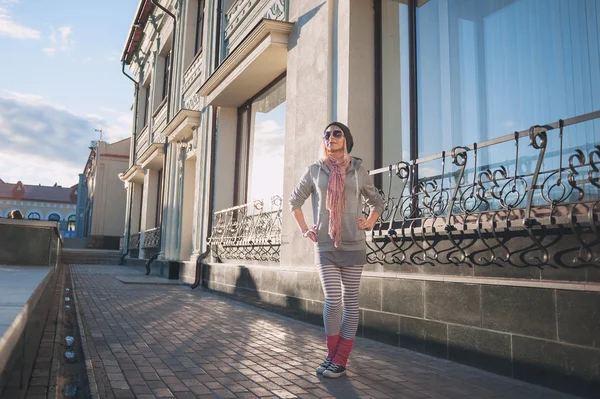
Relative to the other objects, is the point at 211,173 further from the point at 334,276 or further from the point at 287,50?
the point at 334,276

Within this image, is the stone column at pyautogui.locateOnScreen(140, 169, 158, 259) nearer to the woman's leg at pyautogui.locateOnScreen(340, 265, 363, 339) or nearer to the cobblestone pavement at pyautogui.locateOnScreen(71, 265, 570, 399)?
the cobblestone pavement at pyautogui.locateOnScreen(71, 265, 570, 399)

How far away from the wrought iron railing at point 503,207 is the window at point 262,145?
3.74 meters

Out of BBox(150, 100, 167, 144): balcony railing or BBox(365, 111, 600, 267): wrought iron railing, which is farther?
BBox(150, 100, 167, 144): balcony railing

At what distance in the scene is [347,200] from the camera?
3781 mm

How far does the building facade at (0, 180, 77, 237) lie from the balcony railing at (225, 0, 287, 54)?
6592 centimetres

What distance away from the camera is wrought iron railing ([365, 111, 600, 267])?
363 centimetres

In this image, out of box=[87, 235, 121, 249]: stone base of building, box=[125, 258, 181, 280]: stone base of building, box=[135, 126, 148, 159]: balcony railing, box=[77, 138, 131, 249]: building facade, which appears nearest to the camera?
box=[125, 258, 181, 280]: stone base of building

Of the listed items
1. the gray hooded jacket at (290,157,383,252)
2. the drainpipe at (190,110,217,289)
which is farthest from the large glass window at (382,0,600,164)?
the drainpipe at (190,110,217,289)

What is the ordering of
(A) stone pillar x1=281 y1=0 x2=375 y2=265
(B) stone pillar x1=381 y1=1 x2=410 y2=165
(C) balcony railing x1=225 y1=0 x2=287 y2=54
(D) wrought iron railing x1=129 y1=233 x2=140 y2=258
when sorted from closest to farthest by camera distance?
(B) stone pillar x1=381 y1=1 x2=410 y2=165 < (A) stone pillar x1=281 y1=0 x2=375 y2=265 < (C) balcony railing x1=225 y1=0 x2=287 y2=54 < (D) wrought iron railing x1=129 y1=233 x2=140 y2=258

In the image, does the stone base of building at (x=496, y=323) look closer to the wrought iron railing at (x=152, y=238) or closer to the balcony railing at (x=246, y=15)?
the balcony railing at (x=246, y=15)

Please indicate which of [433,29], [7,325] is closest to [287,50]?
[433,29]

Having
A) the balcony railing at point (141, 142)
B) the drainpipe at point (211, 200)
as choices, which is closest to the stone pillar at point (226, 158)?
the drainpipe at point (211, 200)

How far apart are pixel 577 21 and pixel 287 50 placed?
473 centimetres

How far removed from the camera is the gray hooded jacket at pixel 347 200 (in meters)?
3.73
